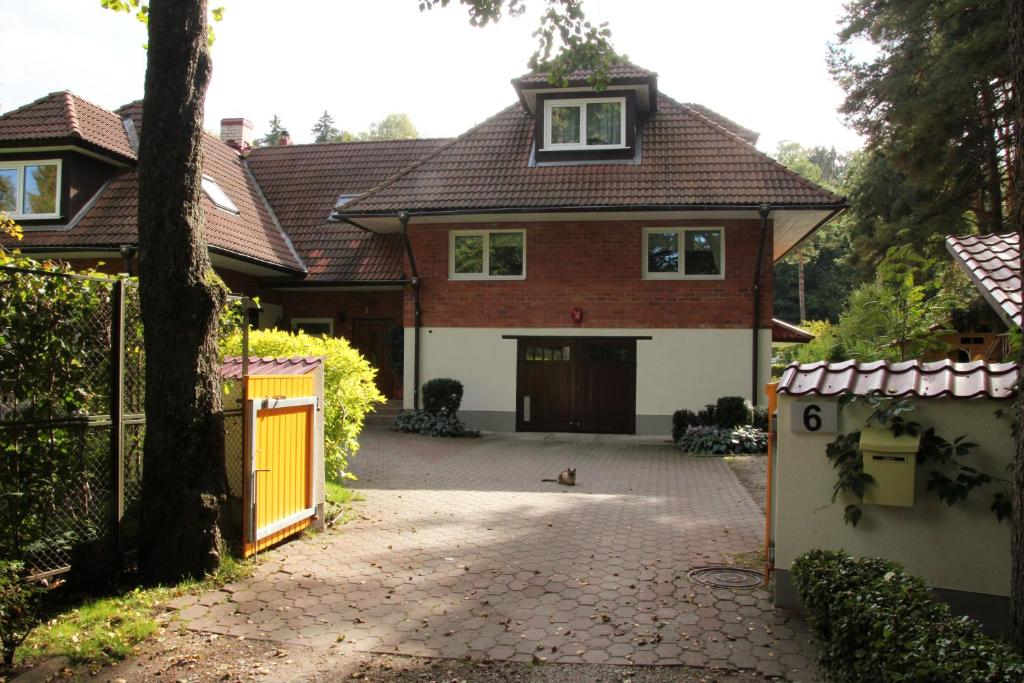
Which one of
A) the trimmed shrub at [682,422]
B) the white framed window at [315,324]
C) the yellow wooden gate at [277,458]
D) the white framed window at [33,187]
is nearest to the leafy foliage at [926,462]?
the yellow wooden gate at [277,458]

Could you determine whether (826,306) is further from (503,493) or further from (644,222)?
(503,493)

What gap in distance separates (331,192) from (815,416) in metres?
19.8

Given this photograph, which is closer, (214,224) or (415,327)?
(214,224)

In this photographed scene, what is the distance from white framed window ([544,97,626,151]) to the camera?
18.6 m

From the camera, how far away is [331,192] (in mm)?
22938

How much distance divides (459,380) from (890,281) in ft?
36.4

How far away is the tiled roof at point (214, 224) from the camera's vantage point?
16.8 metres

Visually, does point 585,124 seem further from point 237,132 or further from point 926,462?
point 926,462

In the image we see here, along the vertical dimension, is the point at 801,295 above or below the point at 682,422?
above

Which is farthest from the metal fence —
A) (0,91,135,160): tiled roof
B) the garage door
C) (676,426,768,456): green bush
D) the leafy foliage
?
(0,91,135,160): tiled roof

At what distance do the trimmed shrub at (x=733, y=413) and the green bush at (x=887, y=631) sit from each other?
11.6 metres

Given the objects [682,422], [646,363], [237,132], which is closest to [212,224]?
[237,132]

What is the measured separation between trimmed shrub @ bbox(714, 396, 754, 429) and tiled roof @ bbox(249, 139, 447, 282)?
28.6ft

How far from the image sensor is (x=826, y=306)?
5950 centimetres
